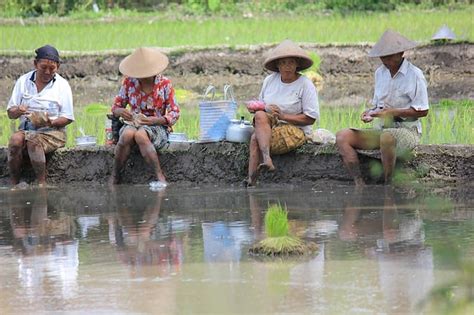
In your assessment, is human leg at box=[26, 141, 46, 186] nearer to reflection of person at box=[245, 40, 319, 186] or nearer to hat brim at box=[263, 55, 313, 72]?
reflection of person at box=[245, 40, 319, 186]

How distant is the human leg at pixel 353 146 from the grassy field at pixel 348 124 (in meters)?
1.08

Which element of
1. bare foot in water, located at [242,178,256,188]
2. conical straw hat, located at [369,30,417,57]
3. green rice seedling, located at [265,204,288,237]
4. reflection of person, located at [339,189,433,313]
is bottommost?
reflection of person, located at [339,189,433,313]

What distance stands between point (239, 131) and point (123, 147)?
0.92m

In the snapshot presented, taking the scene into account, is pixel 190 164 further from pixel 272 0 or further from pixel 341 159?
pixel 272 0

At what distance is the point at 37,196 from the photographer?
28.2 ft

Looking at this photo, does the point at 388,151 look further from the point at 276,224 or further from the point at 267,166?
the point at 276,224

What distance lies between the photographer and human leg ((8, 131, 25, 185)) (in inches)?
357

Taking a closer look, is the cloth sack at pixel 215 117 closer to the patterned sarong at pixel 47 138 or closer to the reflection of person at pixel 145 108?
the reflection of person at pixel 145 108

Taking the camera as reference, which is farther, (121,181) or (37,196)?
(121,181)

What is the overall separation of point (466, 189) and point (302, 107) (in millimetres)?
1391

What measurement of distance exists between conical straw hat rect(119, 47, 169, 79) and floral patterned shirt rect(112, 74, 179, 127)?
0.11 metres

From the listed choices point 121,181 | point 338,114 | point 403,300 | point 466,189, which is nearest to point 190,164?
point 121,181

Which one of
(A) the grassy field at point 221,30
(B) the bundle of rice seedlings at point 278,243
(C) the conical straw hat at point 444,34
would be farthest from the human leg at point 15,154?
(C) the conical straw hat at point 444,34

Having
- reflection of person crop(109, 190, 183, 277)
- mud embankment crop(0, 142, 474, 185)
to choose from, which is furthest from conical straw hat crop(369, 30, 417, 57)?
reflection of person crop(109, 190, 183, 277)
